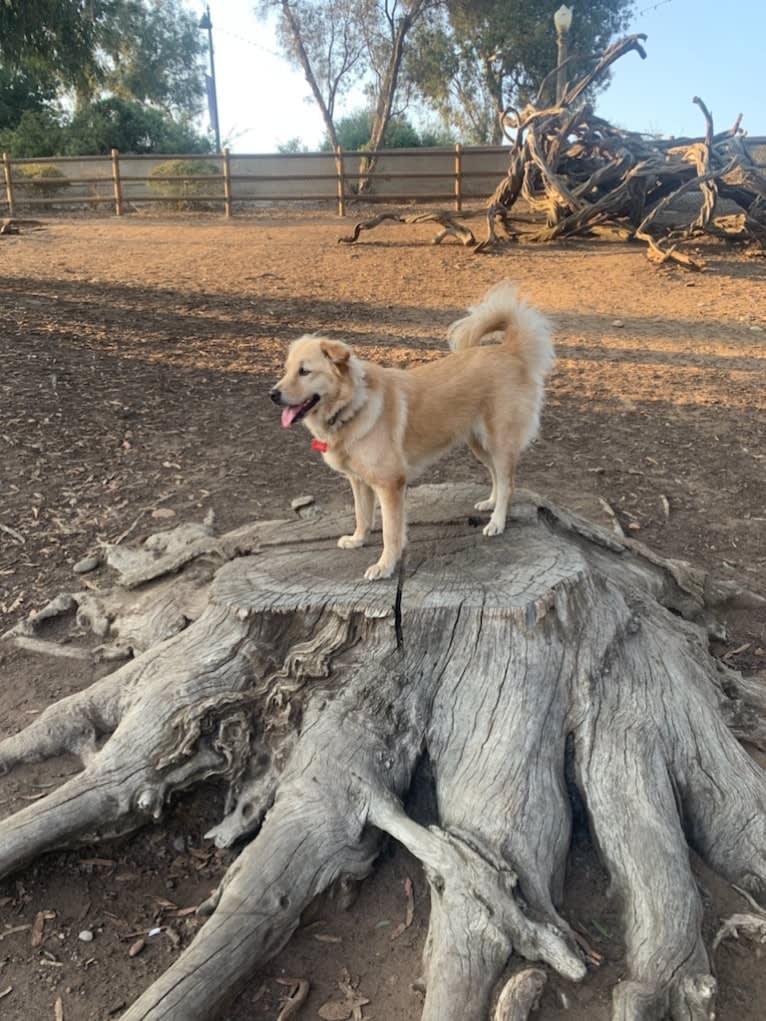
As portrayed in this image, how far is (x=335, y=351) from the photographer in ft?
11.5

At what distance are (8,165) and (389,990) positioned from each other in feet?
81.5

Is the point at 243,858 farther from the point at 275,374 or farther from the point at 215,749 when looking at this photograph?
Answer: the point at 275,374

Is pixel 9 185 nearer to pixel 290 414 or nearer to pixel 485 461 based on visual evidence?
pixel 485 461

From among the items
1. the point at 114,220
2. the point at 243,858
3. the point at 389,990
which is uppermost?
the point at 114,220

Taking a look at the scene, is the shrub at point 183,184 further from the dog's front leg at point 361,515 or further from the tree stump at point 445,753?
the tree stump at point 445,753

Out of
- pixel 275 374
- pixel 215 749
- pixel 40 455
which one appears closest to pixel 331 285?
pixel 275 374

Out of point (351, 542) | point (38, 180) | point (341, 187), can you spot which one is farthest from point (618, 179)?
point (38, 180)

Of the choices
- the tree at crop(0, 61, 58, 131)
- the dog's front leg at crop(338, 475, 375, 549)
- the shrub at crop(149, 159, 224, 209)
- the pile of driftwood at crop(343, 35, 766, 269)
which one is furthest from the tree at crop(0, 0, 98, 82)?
the tree at crop(0, 61, 58, 131)

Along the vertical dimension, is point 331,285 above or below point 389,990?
above

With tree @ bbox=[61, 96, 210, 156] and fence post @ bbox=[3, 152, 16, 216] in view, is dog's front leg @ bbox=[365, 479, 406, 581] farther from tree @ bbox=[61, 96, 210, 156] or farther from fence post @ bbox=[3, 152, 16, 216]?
tree @ bbox=[61, 96, 210, 156]

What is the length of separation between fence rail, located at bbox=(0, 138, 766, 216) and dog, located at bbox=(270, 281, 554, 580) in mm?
Result: 18950

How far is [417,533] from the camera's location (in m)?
3.97

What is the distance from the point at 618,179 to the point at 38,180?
1661cm

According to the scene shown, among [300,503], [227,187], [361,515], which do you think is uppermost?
[227,187]
